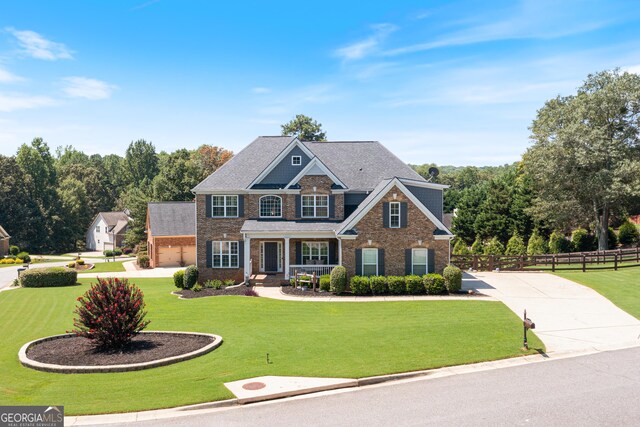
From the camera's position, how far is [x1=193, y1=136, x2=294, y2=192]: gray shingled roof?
110 feet

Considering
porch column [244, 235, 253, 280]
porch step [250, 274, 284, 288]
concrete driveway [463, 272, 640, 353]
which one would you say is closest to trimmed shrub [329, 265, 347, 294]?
porch step [250, 274, 284, 288]

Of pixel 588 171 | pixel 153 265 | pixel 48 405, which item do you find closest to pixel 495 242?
pixel 588 171

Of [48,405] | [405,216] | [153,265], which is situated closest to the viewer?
[48,405]

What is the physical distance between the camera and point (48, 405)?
11625 mm

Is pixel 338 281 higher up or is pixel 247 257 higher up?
pixel 247 257

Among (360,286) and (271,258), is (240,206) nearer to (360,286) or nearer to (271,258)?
(271,258)

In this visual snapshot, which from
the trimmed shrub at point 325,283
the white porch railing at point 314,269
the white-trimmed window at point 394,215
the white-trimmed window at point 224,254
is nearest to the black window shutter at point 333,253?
the white porch railing at point 314,269

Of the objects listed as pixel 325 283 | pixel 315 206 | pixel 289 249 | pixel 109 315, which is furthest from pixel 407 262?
pixel 109 315

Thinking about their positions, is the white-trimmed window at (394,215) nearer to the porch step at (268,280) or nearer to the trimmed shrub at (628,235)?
the porch step at (268,280)

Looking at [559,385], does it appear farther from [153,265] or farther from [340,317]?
[153,265]

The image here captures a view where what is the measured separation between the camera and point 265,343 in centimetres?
1689

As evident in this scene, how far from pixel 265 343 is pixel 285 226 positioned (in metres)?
15.2

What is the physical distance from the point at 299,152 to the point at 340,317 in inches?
594

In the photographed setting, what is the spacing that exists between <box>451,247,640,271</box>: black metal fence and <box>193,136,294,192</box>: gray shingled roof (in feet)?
51.0
